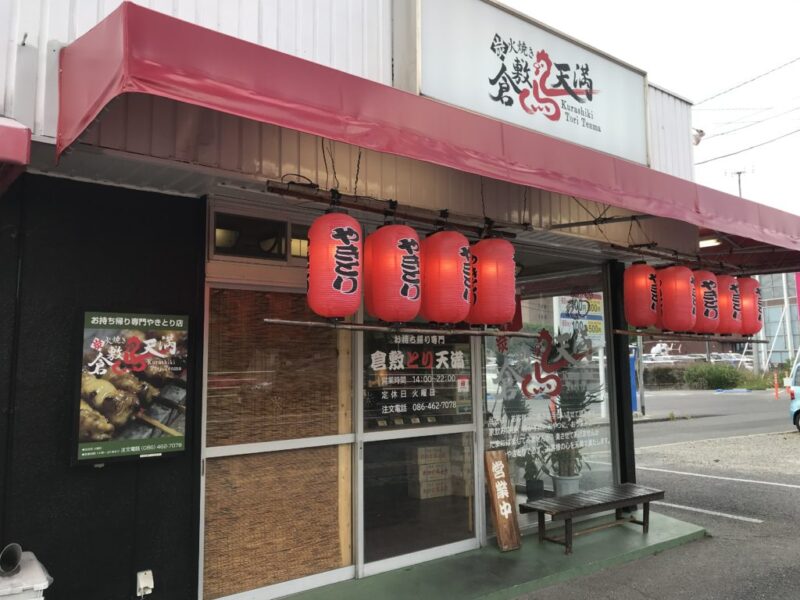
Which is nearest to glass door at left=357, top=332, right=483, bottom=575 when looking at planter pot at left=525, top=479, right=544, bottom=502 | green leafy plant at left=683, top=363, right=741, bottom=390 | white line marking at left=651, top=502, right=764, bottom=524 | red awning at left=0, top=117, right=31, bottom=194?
planter pot at left=525, top=479, right=544, bottom=502

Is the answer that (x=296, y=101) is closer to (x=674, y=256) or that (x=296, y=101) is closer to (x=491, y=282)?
(x=491, y=282)

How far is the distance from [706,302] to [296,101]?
5.71 m

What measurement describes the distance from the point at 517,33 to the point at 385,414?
4.18 m

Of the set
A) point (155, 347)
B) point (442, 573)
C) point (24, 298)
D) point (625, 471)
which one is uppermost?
point (24, 298)

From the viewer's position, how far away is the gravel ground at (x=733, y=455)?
11.4 metres

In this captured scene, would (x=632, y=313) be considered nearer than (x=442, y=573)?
No

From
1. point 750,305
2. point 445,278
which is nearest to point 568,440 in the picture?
point 750,305

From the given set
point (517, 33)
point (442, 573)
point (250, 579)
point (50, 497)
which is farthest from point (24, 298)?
point (517, 33)

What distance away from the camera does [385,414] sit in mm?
5660

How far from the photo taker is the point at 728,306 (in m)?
7.24

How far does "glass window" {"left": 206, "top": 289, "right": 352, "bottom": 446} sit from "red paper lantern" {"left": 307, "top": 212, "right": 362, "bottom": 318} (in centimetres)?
119

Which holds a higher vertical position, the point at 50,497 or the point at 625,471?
the point at 50,497

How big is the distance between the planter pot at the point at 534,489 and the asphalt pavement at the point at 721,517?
117 cm

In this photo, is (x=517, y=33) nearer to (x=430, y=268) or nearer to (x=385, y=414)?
(x=430, y=268)
